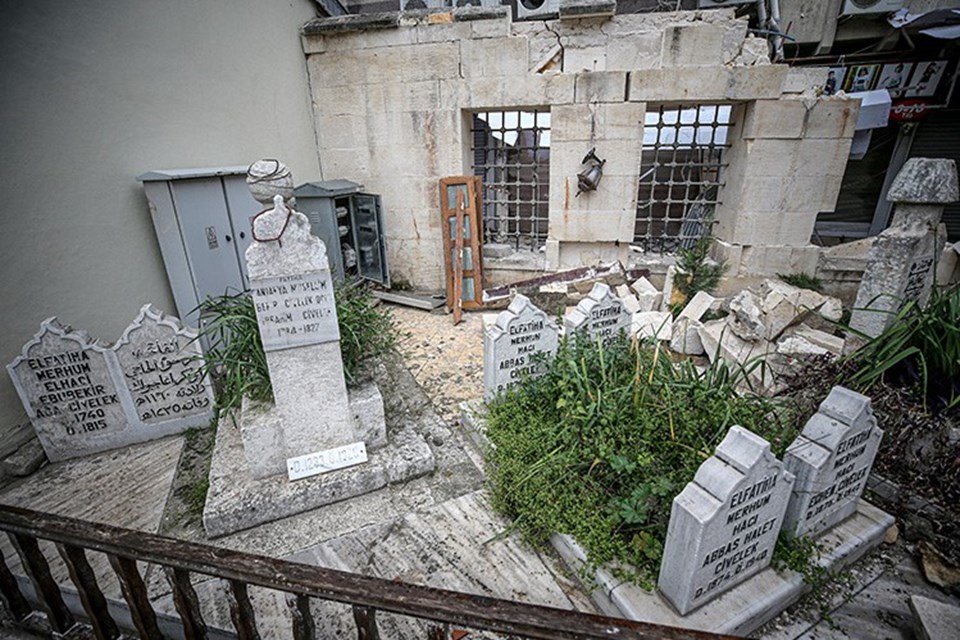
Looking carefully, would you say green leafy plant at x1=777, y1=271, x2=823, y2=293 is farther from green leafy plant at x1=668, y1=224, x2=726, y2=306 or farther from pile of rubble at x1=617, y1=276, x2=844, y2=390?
green leafy plant at x1=668, y1=224, x2=726, y2=306

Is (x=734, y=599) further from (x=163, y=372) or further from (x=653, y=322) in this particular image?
(x=163, y=372)

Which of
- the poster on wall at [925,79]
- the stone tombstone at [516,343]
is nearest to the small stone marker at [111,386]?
the stone tombstone at [516,343]

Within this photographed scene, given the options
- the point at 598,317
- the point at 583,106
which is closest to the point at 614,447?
the point at 598,317

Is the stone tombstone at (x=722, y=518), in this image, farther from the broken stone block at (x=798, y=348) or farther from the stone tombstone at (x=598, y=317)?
the broken stone block at (x=798, y=348)

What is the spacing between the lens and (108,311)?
3432 mm

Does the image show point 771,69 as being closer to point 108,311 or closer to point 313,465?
point 313,465

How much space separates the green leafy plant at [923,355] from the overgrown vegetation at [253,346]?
119 inches

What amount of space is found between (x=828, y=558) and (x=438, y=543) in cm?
181

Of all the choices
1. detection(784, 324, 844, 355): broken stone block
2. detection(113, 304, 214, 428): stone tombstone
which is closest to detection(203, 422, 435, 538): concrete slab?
detection(113, 304, 214, 428): stone tombstone

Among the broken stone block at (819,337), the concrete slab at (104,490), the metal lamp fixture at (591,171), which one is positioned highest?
the metal lamp fixture at (591,171)

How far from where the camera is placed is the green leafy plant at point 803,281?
511 centimetres

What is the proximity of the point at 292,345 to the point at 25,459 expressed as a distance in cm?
205

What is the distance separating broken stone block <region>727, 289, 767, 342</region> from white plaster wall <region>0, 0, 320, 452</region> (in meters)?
5.14

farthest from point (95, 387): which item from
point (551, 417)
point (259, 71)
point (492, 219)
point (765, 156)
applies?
point (765, 156)
